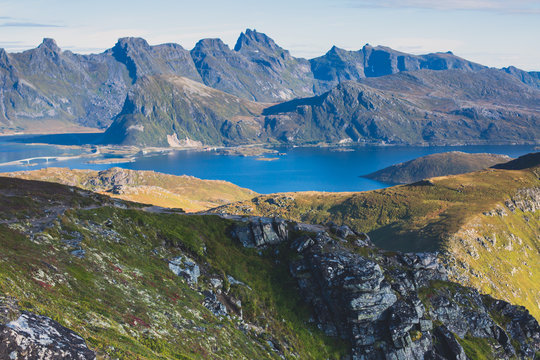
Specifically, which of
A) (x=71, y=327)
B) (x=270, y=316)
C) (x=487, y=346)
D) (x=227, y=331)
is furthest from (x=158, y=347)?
(x=487, y=346)

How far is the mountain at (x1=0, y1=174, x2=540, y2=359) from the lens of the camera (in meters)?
42.8

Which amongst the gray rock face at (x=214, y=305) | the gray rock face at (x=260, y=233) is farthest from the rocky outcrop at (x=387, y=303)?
the gray rock face at (x=214, y=305)

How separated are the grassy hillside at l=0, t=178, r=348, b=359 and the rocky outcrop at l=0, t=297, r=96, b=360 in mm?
2947

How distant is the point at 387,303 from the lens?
81.1m

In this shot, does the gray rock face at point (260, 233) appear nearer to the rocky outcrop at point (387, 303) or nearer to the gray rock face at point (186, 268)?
the rocky outcrop at point (387, 303)

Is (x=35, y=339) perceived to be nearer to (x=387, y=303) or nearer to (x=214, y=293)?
(x=214, y=293)

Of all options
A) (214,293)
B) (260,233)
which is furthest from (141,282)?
(260,233)

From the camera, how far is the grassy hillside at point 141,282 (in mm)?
44438

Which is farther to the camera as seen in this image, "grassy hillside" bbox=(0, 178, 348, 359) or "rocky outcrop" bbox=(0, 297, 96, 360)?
"grassy hillside" bbox=(0, 178, 348, 359)

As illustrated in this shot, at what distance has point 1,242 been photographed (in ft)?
177

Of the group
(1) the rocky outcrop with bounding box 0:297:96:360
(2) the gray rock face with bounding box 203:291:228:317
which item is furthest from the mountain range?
(2) the gray rock face with bounding box 203:291:228:317

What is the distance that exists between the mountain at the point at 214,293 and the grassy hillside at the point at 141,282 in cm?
24

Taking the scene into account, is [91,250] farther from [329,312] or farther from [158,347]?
[329,312]

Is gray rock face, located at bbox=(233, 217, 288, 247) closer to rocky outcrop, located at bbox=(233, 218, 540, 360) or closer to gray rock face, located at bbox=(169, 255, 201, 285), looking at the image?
rocky outcrop, located at bbox=(233, 218, 540, 360)
